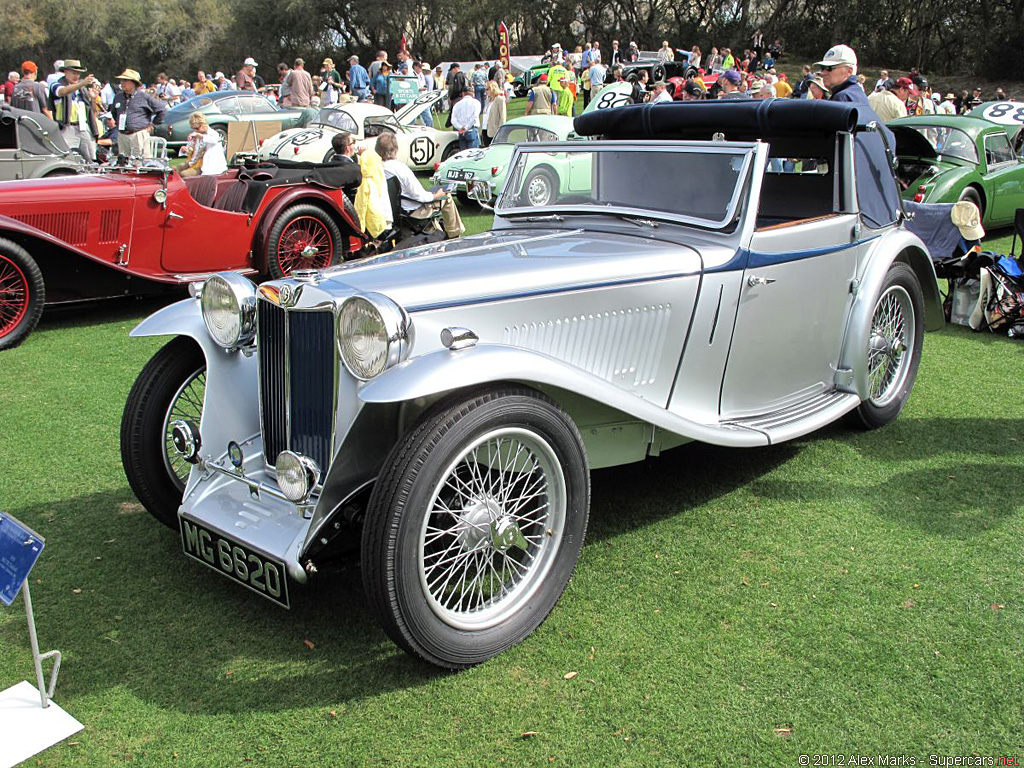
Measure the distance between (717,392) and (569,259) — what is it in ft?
3.14

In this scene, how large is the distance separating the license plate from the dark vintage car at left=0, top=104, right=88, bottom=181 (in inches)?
355

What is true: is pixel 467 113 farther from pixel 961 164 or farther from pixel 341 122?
pixel 961 164

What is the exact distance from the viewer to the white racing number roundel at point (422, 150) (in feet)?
52.4

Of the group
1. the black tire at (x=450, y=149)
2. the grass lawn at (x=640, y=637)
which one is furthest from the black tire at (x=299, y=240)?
the black tire at (x=450, y=149)

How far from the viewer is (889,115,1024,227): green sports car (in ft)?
32.4

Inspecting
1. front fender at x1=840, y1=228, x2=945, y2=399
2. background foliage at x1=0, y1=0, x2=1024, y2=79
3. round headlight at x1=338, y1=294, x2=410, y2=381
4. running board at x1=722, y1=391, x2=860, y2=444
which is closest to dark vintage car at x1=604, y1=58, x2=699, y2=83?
background foliage at x1=0, y1=0, x2=1024, y2=79

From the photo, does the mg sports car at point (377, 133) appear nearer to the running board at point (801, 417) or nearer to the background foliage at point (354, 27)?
the running board at point (801, 417)

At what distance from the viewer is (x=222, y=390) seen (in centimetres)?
351

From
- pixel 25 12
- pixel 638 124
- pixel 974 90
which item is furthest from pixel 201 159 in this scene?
pixel 25 12

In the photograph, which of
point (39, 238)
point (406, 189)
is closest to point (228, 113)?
point (406, 189)

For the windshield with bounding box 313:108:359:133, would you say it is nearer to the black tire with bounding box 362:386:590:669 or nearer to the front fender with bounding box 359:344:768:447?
the front fender with bounding box 359:344:768:447

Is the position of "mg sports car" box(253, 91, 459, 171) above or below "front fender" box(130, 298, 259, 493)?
above

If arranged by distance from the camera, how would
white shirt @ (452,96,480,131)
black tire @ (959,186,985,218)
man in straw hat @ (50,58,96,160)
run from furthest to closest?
1. white shirt @ (452,96,480,131)
2. man in straw hat @ (50,58,96,160)
3. black tire @ (959,186,985,218)

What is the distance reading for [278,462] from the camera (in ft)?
10.1
